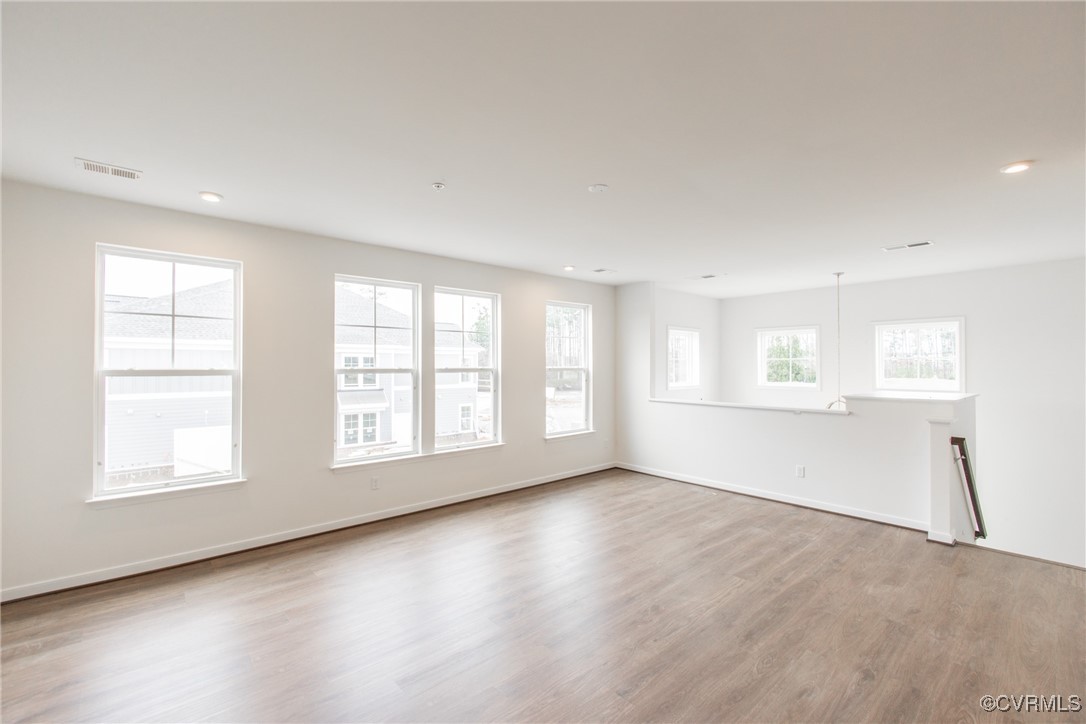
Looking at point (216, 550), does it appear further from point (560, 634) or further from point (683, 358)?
point (683, 358)

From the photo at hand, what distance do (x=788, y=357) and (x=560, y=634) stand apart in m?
6.33

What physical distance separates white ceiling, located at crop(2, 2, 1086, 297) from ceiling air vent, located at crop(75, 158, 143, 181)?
2.5 inches

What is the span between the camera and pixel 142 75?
1.85 metres

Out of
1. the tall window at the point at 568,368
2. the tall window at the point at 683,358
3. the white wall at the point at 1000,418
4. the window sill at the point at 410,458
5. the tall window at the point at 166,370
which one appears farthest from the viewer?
the tall window at the point at 683,358

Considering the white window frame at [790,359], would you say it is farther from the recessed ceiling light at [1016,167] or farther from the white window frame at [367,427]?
the white window frame at [367,427]

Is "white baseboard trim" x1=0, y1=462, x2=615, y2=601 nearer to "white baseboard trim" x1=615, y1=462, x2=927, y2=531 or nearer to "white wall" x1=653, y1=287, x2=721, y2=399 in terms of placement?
"white baseboard trim" x1=615, y1=462, x2=927, y2=531

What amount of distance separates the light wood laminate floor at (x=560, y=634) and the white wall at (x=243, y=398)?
0.87ft

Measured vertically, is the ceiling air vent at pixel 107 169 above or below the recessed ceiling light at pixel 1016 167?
above

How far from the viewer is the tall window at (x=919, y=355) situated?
5.79 meters

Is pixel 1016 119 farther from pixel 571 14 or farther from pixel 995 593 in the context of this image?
pixel 995 593

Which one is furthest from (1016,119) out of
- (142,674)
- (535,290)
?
(142,674)

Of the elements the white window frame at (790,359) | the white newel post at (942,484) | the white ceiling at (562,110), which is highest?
the white ceiling at (562,110)

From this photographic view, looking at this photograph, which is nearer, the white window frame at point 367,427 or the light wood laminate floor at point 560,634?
the light wood laminate floor at point 560,634

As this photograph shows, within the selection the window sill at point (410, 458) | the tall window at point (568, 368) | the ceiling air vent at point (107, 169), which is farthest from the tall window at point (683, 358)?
the ceiling air vent at point (107, 169)
